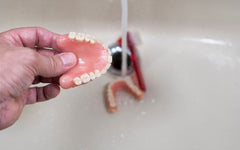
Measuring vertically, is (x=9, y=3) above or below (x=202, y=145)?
above

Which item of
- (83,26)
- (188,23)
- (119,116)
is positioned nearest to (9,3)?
(83,26)

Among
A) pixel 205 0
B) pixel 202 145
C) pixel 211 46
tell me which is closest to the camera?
pixel 202 145

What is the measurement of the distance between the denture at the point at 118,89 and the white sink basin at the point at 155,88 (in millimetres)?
30

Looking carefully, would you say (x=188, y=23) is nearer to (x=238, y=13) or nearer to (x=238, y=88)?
(x=238, y=13)

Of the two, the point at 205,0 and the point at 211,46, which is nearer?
the point at 205,0

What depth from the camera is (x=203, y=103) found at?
33.8 inches

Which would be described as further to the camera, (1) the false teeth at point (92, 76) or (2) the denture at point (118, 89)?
(2) the denture at point (118, 89)

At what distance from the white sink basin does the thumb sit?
1.11 ft

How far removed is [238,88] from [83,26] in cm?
74

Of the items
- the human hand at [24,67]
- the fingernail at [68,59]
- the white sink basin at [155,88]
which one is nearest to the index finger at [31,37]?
the human hand at [24,67]

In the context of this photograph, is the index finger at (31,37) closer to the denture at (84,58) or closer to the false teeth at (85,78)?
the denture at (84,58)

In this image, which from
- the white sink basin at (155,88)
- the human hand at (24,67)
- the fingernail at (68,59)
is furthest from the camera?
the white sink basin at (155,88)

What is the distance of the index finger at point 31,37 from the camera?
58cm

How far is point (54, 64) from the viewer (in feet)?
1.66
